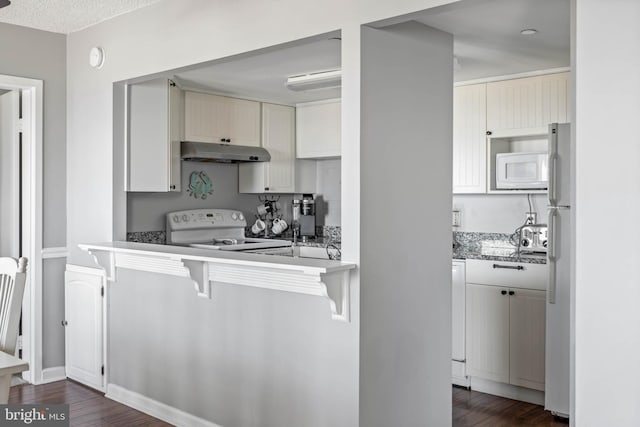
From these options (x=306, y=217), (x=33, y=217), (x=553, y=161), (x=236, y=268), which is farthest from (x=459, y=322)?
(x=33, y=217)

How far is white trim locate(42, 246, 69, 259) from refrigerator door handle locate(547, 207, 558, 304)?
324 cm

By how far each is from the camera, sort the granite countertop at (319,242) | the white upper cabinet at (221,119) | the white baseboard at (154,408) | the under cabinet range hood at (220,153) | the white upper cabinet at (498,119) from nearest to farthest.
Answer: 1. the white baseboard at (154,408)
2. the white upper cabinet at (498,119)
3. the under cabinet range hood at (220,153)
4. the white upper cabinet at (221,119)
5. the granite countertop at (319,242)

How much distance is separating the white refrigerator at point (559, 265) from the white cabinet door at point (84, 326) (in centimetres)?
284

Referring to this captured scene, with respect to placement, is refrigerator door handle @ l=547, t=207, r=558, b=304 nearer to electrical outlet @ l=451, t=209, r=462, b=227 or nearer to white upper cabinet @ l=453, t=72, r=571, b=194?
white upper cabinet @ l=453, t=72, r=571, b=194

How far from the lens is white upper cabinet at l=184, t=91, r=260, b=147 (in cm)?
489

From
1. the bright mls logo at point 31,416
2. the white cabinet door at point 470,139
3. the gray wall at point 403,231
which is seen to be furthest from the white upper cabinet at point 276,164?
the bright mls logo at point 31,416

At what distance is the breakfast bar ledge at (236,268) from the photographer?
2625mm

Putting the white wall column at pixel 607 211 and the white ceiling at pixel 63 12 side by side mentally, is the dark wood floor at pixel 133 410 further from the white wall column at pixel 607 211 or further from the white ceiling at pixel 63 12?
the white ceiling at pixel 63 12

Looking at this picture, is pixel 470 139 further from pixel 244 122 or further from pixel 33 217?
pixel 33 217

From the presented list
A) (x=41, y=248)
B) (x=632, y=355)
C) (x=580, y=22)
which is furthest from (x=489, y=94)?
(x=41, y=248)

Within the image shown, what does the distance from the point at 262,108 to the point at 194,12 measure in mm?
2119

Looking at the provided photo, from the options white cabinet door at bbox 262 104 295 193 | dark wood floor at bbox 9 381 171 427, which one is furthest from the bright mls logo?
white cabinet door at bbox 262 104 295 193

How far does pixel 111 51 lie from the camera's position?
13.1ft

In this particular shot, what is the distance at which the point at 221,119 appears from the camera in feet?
16.8
